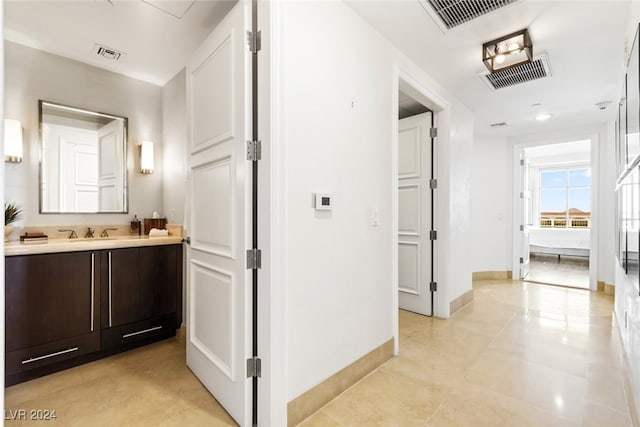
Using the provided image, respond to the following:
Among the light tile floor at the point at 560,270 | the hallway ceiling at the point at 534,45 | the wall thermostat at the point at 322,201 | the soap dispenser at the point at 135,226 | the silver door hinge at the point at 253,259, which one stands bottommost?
the light tile floor at the point at 560,270

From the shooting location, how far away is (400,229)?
11.8 feet

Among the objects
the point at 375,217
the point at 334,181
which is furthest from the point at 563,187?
the point at 334,181

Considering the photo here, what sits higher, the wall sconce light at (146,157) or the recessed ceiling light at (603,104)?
the recessed ceiling light at (603,104)

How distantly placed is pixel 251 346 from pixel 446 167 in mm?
2659

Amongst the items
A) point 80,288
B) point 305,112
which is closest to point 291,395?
point 305,112

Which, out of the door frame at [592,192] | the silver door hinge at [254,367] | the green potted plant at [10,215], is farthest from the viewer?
the door frame at [592,192]

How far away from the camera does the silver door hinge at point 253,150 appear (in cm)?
159

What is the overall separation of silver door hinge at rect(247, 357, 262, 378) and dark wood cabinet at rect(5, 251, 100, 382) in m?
1.50

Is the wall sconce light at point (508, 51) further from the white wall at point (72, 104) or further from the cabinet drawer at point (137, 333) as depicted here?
the cabinet drawer at point (137, 333)

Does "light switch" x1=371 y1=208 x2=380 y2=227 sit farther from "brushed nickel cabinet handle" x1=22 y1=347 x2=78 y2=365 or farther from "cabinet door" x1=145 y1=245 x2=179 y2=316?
"brushed nickel cabinet handle" x1=22 y1=347 x2=78 y2=365

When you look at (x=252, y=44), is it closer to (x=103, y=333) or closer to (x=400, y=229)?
(x=103, y=333)

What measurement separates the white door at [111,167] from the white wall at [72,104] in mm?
76

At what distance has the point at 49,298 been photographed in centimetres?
209

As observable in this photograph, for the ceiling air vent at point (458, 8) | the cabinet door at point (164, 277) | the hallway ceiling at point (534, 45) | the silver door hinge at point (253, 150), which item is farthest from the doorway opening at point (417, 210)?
the cabinet door at point (164, 277)
